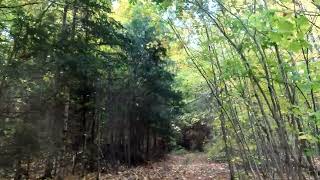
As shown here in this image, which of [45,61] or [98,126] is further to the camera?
[98,126]

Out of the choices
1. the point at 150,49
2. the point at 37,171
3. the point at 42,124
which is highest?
the point at 150,49

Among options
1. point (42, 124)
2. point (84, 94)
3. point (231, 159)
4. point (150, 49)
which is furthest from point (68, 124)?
point (150, 49)

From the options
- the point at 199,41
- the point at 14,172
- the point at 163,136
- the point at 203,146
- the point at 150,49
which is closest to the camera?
the point at 14,172

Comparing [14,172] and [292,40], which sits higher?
[292,40]

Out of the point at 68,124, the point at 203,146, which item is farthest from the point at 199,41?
the point at 203,146

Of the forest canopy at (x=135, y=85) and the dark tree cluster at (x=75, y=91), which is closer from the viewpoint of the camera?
the forest canopy at (x=135, y=85)

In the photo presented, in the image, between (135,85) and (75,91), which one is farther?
(135,85)

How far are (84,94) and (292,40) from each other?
7283 mm

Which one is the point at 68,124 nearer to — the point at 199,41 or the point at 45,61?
the point at 45,61

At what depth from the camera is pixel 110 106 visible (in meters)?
10.8

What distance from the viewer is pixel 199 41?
7.02m

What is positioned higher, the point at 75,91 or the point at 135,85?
the point at 135,85

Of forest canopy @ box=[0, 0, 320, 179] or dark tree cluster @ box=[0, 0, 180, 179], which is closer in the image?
forest canopy @ box=[0, 0, 320, 179]

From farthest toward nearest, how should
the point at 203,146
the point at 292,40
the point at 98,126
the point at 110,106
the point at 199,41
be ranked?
the point at 203,146 < the point at 110,106 < the point at 98,126 < the point at 199,41 < the point at 292,40
